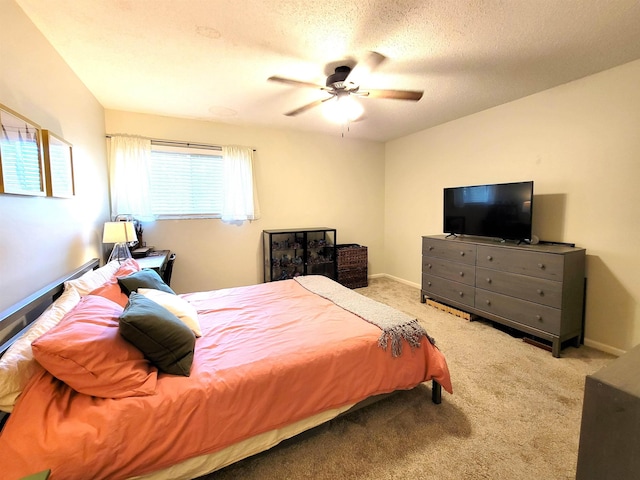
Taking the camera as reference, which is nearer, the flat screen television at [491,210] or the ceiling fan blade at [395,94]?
the ceiling fan blade at [395,94]

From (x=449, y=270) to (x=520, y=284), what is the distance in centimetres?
84

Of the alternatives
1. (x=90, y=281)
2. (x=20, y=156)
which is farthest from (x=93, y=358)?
(x=20, y=156)

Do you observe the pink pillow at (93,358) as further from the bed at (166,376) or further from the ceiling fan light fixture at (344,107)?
the ceiling fan light fixture at (344,107)

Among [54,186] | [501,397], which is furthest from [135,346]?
[501,397]

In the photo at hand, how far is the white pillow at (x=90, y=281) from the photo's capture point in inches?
66.6

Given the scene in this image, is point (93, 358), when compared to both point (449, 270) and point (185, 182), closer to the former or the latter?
point (185, 182)

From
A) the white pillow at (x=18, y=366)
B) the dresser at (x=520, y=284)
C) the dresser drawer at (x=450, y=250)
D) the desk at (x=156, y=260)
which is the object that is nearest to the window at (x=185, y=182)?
the desk at (x=156, y=260)

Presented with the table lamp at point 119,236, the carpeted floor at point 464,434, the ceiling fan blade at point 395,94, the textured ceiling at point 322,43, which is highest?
the textured ceiling at point 322,43

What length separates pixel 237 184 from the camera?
4.00 metres

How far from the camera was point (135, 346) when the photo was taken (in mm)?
1342

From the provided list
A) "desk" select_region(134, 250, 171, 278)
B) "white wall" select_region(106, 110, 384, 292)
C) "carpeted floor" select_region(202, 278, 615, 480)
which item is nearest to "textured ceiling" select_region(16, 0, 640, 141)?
"white wall" select_region(106, 110, 384, 292)

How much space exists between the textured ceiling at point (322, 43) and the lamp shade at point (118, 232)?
136cm

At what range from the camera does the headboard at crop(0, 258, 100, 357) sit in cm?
121

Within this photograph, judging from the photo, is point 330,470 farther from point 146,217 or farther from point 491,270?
point 146,217
